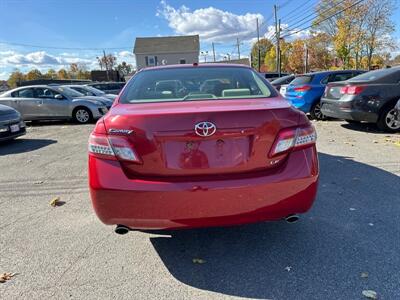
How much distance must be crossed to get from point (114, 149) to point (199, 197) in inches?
27.0

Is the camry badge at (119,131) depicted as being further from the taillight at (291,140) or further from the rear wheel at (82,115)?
the rear wheel at (82,115)

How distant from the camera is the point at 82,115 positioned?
40.0 feet

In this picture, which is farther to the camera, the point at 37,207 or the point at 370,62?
the point at 370,62

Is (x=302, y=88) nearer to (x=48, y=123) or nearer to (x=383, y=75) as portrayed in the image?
(x=383, y=75)

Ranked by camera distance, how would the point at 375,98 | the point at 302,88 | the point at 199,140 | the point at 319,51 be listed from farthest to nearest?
the point at 319,51 → the point at 302,88 → the point at 375,98 → the point at 199,140

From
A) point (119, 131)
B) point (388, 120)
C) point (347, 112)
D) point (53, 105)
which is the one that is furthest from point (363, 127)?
point (53, 105)

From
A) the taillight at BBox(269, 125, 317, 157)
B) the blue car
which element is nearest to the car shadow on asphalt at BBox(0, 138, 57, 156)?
the taillight at BBox(269, 125, 317, 157)

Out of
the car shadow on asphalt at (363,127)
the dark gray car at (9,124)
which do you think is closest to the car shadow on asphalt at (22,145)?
the dark gray car at (9,124)

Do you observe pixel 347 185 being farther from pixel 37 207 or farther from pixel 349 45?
pixel 349 45

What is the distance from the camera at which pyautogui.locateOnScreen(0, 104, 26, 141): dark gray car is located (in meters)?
7.87

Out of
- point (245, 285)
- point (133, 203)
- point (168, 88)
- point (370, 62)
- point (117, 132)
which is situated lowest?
point (245, 285)

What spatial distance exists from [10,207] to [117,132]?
2.60 metres

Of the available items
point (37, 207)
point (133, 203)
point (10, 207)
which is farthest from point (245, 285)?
point (10, 207)

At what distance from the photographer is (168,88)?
131 inches
